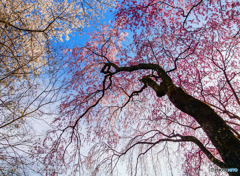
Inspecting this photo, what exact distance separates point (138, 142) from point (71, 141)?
8.49ft

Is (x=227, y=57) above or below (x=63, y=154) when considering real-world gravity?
above

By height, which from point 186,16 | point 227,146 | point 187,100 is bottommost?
point 227,146

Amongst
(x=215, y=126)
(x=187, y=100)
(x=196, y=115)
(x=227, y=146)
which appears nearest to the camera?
(x=227, y=146)

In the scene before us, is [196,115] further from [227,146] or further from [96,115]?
[96,115]

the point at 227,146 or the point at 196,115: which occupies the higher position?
the point at 196,115

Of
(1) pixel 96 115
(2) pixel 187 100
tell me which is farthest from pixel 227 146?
(1) pixel 96 115

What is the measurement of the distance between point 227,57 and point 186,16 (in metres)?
2.30

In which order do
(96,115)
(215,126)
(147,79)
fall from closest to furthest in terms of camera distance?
(215,126)
(147,79)
(96,115)

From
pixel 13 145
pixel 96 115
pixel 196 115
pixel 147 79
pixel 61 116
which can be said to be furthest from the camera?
pixel 96 115

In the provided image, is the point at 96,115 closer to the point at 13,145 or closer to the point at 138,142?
the point at 138,142

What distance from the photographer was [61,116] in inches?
224

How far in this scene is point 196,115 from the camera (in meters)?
2.71

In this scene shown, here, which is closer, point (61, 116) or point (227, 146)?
point (227, 146)

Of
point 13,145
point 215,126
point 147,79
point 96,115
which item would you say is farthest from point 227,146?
point 96,115
